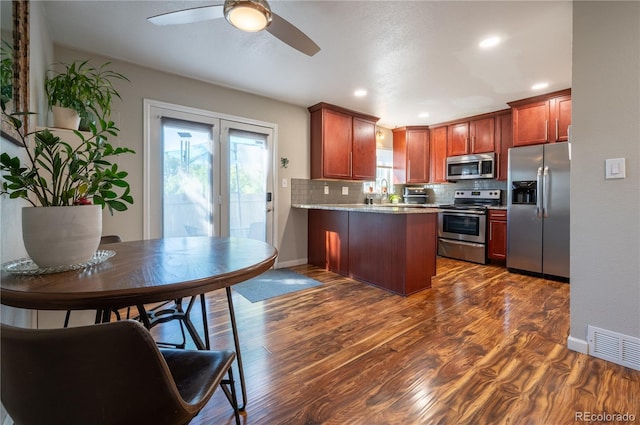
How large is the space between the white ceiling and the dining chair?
2.17m

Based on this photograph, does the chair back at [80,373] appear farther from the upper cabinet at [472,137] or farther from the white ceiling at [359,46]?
the upper cabinet at [472,137]

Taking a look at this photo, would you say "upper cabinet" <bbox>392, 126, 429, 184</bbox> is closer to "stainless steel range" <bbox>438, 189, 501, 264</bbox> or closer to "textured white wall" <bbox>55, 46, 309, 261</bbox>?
"stainless steel range" <bbox>438, 189, 501, 264</bbox>

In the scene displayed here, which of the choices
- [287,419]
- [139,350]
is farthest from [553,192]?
[139,350]

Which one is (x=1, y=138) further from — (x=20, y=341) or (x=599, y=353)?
(x=599, y=353)

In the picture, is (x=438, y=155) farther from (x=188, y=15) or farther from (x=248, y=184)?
(x=188, y=15)

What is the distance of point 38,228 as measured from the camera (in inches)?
31.2

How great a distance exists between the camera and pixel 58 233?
0.81 metres

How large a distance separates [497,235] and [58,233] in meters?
4.58

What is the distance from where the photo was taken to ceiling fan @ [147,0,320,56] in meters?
1.39

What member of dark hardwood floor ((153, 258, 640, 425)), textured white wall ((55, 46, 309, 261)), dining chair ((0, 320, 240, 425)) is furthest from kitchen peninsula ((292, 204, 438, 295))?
dining chair ((0, 320, 240, 425))

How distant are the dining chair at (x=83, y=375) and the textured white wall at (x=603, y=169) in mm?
2278

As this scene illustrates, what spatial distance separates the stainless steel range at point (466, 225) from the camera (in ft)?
13.4

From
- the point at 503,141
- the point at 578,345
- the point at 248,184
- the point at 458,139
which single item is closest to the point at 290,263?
the point at 248,184

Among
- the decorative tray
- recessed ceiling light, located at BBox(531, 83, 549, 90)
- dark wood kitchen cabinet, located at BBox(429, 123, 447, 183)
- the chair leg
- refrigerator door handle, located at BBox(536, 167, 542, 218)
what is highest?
recessed ceiling light, located at BBox(531, 83, 549, 90)
